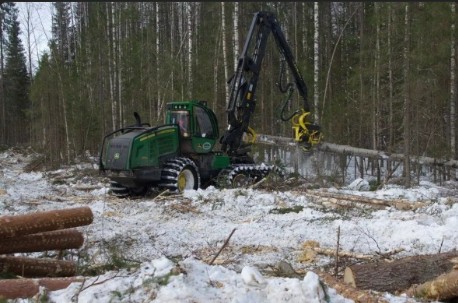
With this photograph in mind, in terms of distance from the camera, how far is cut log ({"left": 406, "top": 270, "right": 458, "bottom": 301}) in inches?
182

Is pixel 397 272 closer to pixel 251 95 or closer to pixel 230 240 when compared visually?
pixel 230 240

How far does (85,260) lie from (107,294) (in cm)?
257

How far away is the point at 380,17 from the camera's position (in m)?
19.9

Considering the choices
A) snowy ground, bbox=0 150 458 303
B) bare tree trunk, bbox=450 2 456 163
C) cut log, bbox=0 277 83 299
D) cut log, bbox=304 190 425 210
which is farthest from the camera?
bare tree trunk, bbox=450 2 456 163

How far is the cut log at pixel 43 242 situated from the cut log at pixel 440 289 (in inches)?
146

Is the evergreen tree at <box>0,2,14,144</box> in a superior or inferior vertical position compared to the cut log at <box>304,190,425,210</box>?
superior

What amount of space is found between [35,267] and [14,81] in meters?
46.3

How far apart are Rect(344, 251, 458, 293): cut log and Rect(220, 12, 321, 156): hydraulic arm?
28.3 feet

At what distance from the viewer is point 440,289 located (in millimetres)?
4711

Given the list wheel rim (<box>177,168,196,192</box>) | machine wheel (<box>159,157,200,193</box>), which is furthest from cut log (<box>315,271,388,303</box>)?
wheel rim (<box>177,168,196,192</box>)

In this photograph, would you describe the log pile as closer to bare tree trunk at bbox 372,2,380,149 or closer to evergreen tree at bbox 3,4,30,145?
bare tree trunk at bbox 372,2,380,149

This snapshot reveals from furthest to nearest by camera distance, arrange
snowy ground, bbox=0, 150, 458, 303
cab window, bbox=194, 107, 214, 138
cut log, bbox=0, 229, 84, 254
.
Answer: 1. cab window, bbox=194, 107, 214, 138
2. cut log, bbox=0, 229, 84, 254
3. snowy ground, bbox=0, 150, 458, 303

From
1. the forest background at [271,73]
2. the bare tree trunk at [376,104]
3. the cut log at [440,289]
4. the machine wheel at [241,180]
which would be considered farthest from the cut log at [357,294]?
the bare tree trunk at [376,104]

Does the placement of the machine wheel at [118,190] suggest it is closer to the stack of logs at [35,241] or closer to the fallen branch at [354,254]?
the fallen branch at [354,254]
